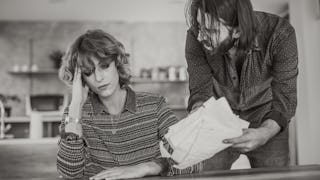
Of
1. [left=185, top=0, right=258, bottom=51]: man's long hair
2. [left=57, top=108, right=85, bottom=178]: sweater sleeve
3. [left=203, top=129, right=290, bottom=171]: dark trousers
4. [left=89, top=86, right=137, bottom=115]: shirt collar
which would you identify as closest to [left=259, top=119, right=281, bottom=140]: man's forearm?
[left=203, top=129, right=290, bottom=171]: dark trousers

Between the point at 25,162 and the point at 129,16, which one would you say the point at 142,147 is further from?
the point at 129,16

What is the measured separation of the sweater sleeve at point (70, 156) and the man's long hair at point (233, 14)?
468 millimetres

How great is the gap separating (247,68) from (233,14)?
232mm

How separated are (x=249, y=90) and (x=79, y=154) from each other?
1.80ft

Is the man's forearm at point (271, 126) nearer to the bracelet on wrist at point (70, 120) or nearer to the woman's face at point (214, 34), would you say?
the woman's face at point (214, 34)

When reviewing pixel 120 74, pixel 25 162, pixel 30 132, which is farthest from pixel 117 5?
pixel 120 74

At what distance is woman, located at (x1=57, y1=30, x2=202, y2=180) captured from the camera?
1.25 meters

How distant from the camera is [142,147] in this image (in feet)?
4.29

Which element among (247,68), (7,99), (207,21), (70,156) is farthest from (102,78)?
(7,99)

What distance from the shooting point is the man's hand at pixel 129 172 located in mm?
966

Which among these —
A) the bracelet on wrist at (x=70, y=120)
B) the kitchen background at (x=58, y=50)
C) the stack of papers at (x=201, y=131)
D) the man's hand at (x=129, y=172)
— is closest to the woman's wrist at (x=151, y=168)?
the man's hand at (x=129, y=172)

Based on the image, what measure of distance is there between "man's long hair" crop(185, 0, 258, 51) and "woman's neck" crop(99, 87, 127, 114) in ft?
1.05

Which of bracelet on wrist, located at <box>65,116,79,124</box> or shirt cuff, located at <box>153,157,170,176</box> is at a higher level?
bracelet on wrist, located at <box>65,116,79,124</box>

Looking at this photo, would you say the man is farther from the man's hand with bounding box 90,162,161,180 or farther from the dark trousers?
the man's hand with bounding box 90,162,161,180
